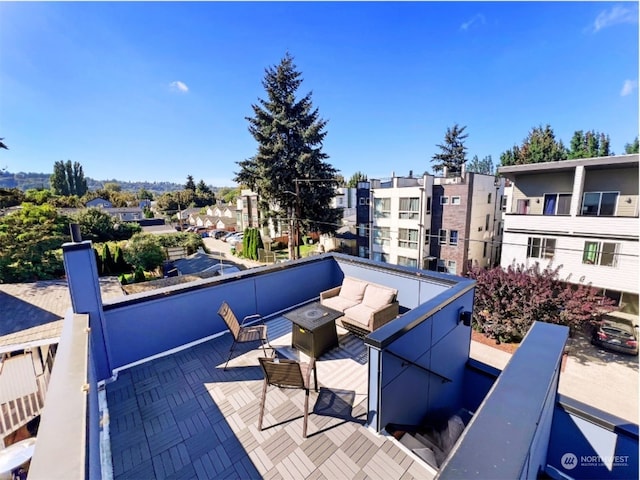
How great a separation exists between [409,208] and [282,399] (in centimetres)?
1708

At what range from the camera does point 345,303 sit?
5156mm

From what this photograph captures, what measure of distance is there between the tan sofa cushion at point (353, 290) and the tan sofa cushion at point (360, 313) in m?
0.27

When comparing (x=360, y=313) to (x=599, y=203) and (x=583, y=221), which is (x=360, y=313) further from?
(x=599, y=203)

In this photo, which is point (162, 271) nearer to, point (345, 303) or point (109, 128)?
point (109, 128)

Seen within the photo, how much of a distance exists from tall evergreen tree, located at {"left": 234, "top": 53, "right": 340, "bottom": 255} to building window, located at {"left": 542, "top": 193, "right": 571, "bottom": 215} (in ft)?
38.0

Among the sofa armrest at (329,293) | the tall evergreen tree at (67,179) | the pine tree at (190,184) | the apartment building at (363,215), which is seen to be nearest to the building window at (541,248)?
the apartment building at (363,215)

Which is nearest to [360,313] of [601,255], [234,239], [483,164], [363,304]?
[363,304]

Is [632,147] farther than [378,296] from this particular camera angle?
Yes

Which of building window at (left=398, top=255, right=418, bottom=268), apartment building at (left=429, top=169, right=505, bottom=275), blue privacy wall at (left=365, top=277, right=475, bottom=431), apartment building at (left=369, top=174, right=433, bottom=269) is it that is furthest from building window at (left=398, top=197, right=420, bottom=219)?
blue privacy wall at (left=365, top=277, right=475, bottom=431)

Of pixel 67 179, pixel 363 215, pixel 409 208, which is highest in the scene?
pixel 67 179

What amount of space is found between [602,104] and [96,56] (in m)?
18.0

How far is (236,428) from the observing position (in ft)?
9.27

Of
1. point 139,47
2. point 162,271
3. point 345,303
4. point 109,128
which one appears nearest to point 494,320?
point 345,303

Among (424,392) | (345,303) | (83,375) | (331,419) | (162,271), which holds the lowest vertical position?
(162,271)
